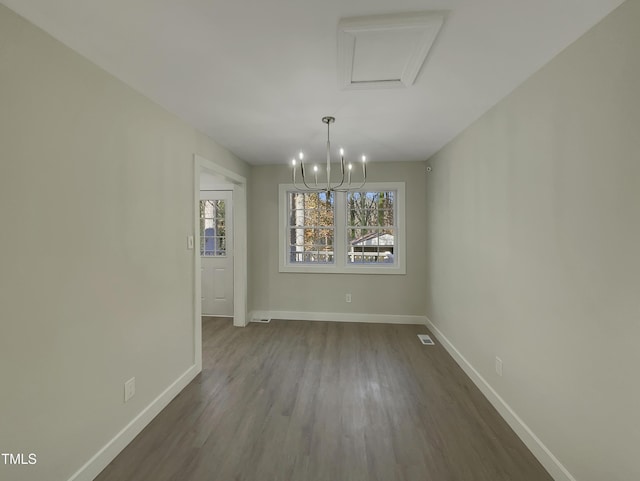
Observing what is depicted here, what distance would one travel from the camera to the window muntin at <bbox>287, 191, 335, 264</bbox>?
179 inches

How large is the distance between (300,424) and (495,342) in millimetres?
1687

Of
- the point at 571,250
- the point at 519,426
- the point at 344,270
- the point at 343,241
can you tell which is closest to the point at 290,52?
the point at 571,250

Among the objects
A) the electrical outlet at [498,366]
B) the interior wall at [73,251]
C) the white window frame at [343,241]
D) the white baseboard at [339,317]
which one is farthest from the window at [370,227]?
the interior wall at [73,251]

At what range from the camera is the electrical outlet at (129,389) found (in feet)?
6.37

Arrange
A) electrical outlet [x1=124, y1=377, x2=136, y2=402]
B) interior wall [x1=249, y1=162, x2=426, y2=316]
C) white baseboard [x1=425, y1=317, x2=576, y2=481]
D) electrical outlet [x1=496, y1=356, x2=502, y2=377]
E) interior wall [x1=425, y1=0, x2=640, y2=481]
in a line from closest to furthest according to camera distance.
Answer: interior wall [x1=425, y1=0, x2=640, y2=481] → white baseboard [x1=425, y1=317, x2=576, y2=481] → electrical outlet [x1=124, y1=377, x2=136, y2=402] → electrical outlet [x1=496, y1=356, x2=502, y2=377] → interior wall [x1=249, y1=162, x2=426, y2=316]

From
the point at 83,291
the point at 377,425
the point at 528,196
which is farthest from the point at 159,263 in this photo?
the point at 528,196

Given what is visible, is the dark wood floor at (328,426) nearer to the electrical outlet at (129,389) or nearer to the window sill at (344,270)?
the electrical outlet at (129,389)

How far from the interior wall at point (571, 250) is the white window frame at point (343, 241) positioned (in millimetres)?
1773

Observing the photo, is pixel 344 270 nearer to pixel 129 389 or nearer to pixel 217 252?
pixel 217 252

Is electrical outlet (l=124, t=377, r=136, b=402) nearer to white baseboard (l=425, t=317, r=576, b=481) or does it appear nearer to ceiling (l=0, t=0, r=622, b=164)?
ceiling (l=0, t=0, r=622, b=164)

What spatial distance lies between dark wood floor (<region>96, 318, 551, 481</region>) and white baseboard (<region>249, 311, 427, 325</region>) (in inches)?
36.8

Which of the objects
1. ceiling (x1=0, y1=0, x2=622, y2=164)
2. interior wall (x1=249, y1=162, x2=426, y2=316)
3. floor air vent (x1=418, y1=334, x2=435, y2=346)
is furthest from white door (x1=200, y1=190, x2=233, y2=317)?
floor air vent (x1=418, y1=334, x2=435, y2=346)

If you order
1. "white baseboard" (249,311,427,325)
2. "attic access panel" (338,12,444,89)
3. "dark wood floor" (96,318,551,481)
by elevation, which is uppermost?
"attic access panel" (338,12,444,89)

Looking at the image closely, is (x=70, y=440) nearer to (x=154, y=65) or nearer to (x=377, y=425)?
(x=377, y=425)
